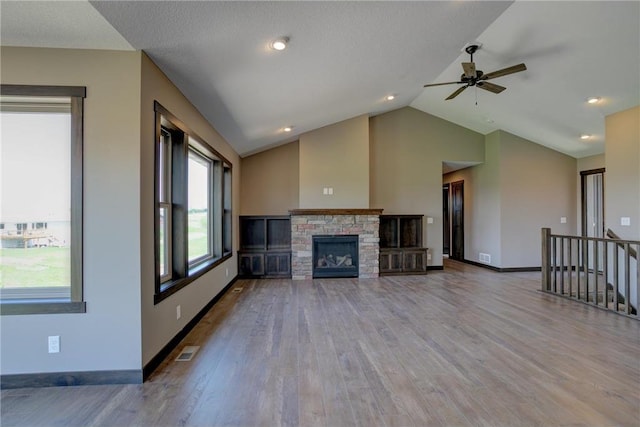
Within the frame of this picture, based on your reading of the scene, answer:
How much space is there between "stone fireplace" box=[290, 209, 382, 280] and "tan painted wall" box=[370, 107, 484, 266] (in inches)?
33.1

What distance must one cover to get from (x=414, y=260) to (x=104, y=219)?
229 inches

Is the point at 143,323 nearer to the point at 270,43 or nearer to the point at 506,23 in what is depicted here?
the point at 270,43

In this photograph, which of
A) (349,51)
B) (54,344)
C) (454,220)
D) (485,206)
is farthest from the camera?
(454,220)

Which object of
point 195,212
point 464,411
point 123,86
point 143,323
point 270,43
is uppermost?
point 270,43

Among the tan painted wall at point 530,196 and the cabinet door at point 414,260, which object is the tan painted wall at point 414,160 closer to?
the cabinet door at point 414,260

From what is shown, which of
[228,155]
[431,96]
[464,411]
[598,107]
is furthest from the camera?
[431,96]

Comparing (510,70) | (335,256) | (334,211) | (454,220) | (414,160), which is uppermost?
(510,70)

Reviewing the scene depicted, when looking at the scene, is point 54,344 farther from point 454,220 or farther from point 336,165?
point 454,220

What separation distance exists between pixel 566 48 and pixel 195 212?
5158mm

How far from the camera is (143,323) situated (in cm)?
237

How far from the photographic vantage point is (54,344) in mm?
2271

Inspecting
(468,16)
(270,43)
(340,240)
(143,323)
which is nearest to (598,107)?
(468,16)

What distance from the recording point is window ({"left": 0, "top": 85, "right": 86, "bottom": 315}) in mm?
2338

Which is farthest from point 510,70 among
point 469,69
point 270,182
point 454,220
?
point 454,220
